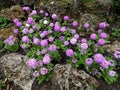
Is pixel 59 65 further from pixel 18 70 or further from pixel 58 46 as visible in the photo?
pixel 18 70

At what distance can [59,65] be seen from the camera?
203 inches

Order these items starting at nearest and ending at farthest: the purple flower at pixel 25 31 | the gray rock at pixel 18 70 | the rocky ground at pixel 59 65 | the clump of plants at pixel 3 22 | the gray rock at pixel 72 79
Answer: the gray rock at pixel 72 79, the rocky ground at pixel 59 65, the gray rock at pixel 18 70, the purple flower at pixel 25 31, the clump of plants at pixel 3 22

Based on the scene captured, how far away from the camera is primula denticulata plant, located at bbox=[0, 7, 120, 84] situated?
4.98m

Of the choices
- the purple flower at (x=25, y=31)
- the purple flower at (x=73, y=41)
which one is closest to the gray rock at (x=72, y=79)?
the purple flower at (x=73, y=41)

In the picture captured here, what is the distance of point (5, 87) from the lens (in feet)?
18.0

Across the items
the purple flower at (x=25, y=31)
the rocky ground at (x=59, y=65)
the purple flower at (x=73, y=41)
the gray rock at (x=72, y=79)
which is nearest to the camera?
the gray rock at (x=72, y=79)

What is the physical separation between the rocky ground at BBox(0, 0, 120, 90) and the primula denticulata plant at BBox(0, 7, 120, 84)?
0.54ft

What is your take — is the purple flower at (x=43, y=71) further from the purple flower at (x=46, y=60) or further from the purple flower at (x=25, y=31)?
the purple flower at (x=25, y=31)

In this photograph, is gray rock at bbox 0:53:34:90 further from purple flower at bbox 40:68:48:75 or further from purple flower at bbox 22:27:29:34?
purple flower at bbox 22:27:29:34

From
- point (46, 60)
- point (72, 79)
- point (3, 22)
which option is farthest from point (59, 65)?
point (3, 22)

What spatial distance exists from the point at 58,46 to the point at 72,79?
1086mm

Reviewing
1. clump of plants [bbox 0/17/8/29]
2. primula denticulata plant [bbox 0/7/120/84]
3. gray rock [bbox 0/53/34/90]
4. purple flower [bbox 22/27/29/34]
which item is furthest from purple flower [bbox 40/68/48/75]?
clump of plants [bbox 0/17/8/29]

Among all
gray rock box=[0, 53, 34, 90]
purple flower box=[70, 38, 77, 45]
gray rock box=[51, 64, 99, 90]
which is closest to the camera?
gray rock box=[51, 64, 99, 90]

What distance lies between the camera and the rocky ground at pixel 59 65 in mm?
4887
